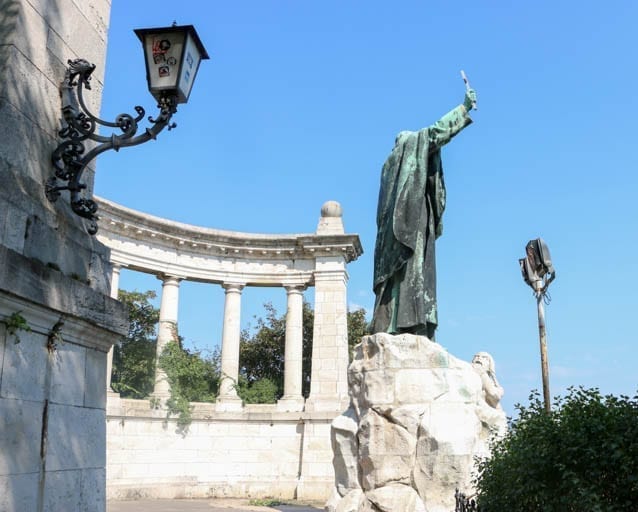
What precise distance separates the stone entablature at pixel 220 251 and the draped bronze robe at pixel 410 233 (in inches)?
789

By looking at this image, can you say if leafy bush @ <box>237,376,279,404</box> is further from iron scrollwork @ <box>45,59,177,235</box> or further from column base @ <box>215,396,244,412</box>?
iron scrollwork @ <box>45,59,177,235</box>

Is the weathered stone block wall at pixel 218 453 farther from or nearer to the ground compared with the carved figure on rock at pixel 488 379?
nearer to the ground

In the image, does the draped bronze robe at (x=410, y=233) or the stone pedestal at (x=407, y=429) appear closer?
the stone pedestal at (x=407, y=429)

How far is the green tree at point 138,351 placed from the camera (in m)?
41.0

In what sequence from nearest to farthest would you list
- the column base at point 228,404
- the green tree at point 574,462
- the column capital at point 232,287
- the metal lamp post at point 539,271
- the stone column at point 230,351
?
1. the green tree at point 574,462
2. the metal lamp post at point 539,271
3. the column base at point 228,404
4. the stone column at point 230,351
5. the column capital at point 232,287

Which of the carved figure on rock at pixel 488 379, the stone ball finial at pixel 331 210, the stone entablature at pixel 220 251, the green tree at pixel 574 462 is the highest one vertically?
the stone ball finial at pixel 331 210

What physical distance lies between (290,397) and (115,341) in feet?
92.4

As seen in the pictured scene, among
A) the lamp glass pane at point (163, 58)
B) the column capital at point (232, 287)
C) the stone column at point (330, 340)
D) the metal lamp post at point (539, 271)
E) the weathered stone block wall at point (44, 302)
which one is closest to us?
the weathered stone block wall at point (44, 302)

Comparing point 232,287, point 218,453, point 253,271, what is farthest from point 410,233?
point 253,271

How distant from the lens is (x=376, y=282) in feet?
49.3

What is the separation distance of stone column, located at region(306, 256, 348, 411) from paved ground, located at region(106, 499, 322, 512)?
6732mm

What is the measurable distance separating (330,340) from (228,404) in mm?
6465

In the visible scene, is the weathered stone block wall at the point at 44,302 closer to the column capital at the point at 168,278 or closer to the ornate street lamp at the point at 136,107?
the ornate street lamp at the point at 136,107

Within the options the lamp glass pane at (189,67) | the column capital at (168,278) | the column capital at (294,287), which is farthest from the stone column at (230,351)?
the lamp glass pane at (189,67)
